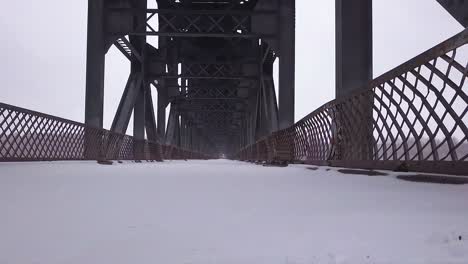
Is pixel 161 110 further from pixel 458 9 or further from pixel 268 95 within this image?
pixel 458 9

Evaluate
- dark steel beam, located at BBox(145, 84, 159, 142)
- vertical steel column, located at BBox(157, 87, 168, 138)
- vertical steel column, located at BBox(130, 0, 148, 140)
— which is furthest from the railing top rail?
vertical steel column, located at BBox(157, 87, 168, 138)

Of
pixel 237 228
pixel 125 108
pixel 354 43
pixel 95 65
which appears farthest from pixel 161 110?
pixel 237 228

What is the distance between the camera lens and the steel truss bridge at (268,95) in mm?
5340

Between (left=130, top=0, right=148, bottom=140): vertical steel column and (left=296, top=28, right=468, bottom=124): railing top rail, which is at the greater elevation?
(left=130, top=0, right=148, bottom=140): vertical steel column

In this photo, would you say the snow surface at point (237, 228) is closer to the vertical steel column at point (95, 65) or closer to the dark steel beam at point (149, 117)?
the vertical steel column at point (95, 65)

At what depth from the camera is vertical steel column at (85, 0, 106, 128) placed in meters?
15.0

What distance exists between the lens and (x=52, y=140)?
12875mm

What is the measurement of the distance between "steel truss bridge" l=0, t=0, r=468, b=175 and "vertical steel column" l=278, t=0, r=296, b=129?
0.13 ft

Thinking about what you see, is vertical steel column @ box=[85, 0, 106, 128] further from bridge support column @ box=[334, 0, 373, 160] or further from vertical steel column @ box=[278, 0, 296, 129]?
bridge support column @ box=[334, 0, 373, 160]

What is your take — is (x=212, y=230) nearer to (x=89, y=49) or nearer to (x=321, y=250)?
(x=321, y=250)

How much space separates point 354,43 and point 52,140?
876 centimetres

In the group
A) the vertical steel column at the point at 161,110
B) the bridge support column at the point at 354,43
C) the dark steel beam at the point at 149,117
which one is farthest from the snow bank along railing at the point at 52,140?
the vertical steel column at the point at 161,110

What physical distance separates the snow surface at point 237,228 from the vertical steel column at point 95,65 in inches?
449

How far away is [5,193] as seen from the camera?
4023 mm
